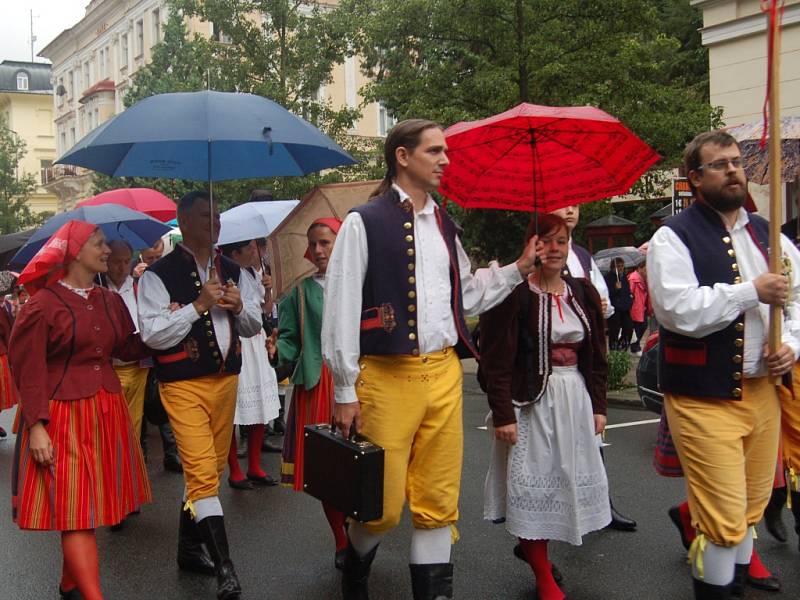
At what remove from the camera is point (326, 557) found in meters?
5.32

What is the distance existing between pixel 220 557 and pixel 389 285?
1.72m

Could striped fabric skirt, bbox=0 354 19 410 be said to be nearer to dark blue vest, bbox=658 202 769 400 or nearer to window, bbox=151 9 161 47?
dark blue vest, bbox=658 202 769 400

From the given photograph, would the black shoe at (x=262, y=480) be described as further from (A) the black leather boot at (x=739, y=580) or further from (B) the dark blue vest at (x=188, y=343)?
(A) the black leather boot at (x=739, y=580)

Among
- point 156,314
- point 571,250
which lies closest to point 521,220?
point 571,250

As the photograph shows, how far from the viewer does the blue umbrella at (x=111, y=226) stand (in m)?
6.18

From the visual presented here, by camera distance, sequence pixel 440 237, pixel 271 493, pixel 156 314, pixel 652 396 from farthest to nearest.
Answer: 1. pixel 652 396
2. pixel 271 493
3. pixel 156 314
4. pixel 440 237

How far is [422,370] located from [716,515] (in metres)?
1.27

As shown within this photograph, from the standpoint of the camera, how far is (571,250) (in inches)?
203

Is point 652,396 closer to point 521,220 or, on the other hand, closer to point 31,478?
point 31,478

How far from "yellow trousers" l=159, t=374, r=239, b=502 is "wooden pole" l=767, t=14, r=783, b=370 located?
8.72ft

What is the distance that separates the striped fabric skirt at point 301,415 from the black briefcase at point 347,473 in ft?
4.12

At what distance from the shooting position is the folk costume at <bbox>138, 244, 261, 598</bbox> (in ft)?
14.9

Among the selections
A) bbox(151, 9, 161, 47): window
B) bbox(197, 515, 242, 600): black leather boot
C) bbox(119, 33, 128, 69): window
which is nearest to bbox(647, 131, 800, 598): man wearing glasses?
bbox(197, 515, 242, 600): black leather boot

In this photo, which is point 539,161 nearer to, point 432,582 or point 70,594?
point 432,582
